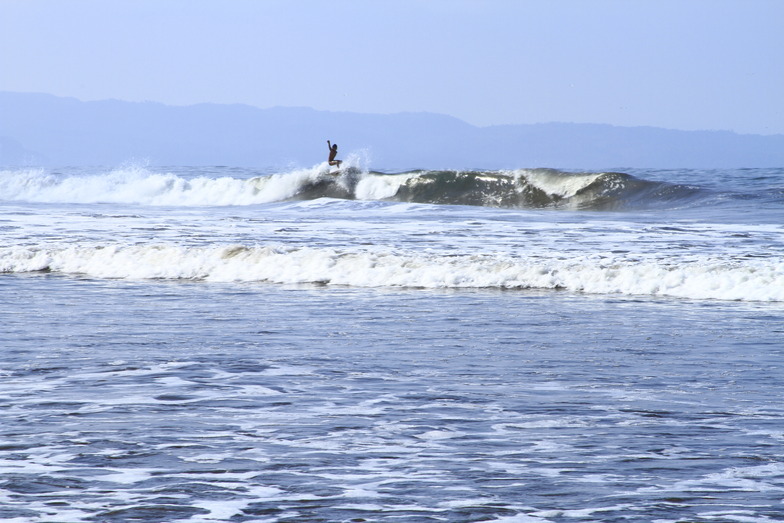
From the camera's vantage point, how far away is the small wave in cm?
1291

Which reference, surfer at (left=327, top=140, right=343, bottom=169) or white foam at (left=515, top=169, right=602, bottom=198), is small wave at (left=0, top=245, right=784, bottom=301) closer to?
white foam at (left=515, top=169, right=602, bottom=198)

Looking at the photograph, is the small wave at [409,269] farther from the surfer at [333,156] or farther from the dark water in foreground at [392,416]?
the surfer at [333,156]

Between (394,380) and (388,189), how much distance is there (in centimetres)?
3055

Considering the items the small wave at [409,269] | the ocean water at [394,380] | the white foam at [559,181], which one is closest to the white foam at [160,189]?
the white foam at [559,181]

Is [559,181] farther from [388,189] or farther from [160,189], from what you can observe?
[160,189]

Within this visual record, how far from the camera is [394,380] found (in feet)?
23.8

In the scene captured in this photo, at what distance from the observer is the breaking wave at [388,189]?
110 ft

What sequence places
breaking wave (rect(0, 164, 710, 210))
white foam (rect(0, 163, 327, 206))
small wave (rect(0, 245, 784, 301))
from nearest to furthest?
small wave (rect(0, 245, 784, 301)), breaking wave (rect(0, 164, 710, 210)), white foam (rect(0, 163, 327, 206))

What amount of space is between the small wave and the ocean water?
0.05m

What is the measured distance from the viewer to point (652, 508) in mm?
4387

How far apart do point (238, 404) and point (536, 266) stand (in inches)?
330

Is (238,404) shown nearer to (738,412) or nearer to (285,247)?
(738,412)

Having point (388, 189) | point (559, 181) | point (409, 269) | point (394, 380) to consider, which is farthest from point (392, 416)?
point (388, 189)

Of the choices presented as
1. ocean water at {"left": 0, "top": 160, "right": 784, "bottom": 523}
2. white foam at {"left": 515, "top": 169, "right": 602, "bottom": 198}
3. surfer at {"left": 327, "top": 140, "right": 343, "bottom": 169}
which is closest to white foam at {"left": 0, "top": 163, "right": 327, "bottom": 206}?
surfer at {"left": 327, "top": 140, "right": 343, "bottom": 169}
